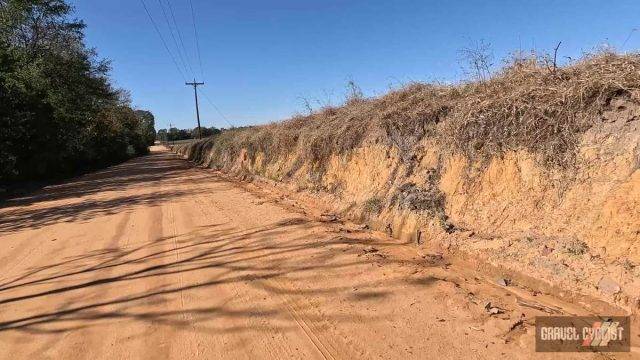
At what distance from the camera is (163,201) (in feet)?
38.0

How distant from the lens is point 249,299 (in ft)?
14.7

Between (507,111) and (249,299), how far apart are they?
3.99 m

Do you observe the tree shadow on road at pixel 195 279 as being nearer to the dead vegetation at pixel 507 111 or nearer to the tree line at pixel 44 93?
the dead vegetation at pixel 507 111

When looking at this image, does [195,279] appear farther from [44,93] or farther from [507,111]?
[44,93]

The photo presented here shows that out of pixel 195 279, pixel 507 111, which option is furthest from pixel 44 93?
pixel 507 111

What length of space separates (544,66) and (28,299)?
7166 millimetres

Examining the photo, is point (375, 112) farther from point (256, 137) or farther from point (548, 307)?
point (256, 137)

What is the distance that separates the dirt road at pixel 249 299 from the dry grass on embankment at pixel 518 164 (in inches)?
24.9

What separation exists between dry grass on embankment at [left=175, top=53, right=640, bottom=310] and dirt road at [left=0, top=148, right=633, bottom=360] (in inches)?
24.9

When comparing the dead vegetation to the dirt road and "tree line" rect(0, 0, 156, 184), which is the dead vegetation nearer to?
the dirt road

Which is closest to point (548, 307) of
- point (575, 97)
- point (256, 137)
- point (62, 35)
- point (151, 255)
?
point (575, 97)

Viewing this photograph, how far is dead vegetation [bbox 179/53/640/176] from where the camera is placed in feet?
15.0

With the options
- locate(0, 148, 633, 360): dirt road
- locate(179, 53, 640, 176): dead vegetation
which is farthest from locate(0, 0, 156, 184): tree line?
locate(179, 53, 640, 176): dead vegetation

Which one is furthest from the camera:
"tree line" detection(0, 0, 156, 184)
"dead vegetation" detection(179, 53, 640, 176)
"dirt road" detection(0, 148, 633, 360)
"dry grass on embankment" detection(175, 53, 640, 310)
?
"tree line" detection(0, 0, 156, 184)
